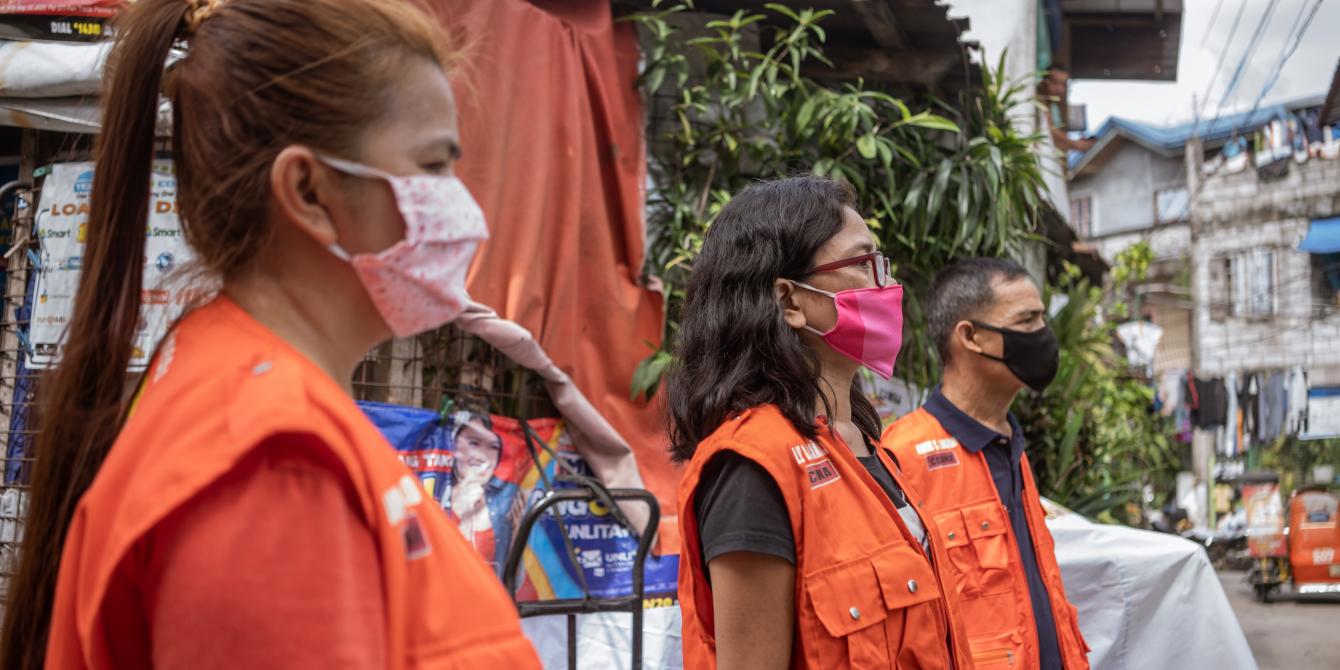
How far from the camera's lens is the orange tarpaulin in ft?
13.9

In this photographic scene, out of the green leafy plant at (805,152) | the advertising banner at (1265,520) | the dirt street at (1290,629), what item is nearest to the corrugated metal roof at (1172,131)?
the advertising banner at (1265,520)

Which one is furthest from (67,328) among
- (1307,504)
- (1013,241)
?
(1307,504)

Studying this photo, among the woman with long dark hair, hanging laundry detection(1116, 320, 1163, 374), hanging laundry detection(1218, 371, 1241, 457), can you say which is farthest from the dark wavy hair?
hanging laundry detection(1218, 371, 1241, 457)

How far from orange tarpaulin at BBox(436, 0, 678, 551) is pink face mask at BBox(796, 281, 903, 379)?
223cm

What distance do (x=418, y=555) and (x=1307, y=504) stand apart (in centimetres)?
1419

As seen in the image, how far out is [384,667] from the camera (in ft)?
2.88

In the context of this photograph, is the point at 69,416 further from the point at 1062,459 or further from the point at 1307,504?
the point at 1307,504

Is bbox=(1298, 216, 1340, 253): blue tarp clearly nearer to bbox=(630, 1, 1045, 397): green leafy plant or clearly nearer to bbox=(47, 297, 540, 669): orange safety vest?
bbox=(630, 1, 1045, 397): green leafy plant

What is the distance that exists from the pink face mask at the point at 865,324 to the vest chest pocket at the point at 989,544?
0.85 meters

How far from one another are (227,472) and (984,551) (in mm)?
2333

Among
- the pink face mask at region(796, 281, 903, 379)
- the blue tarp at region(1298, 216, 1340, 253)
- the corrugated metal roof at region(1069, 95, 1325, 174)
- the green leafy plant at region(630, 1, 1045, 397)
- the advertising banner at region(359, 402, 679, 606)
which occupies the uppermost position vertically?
the corrugated metal roof at region(1069, 95, 1325, 174)

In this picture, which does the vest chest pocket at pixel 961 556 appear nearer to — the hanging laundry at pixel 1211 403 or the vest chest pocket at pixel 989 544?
the vest chest pocket at pixel 989 544

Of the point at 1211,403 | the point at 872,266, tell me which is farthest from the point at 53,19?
the point at 1211,403

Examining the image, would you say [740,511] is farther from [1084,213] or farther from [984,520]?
[1084,213]
